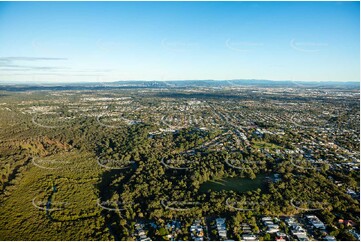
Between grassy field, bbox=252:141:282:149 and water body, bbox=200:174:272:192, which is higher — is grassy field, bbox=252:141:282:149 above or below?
above

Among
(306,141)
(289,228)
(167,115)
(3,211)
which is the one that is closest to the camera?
(289,228)

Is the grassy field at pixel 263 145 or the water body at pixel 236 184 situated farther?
the grassy field at pixel 263 145

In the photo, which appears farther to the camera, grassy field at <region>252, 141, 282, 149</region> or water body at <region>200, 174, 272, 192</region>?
grassy field at <region>252, 141, 282, 149</region>

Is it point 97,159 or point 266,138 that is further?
point 266,138

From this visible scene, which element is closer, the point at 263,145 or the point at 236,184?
the point at 236,184

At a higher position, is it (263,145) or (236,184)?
(263,145)

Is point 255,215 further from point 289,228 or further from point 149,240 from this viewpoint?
point 149,240

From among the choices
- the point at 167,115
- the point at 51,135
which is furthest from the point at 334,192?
the point at 167,115

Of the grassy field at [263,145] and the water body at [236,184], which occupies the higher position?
the grassy field at [263,145]
